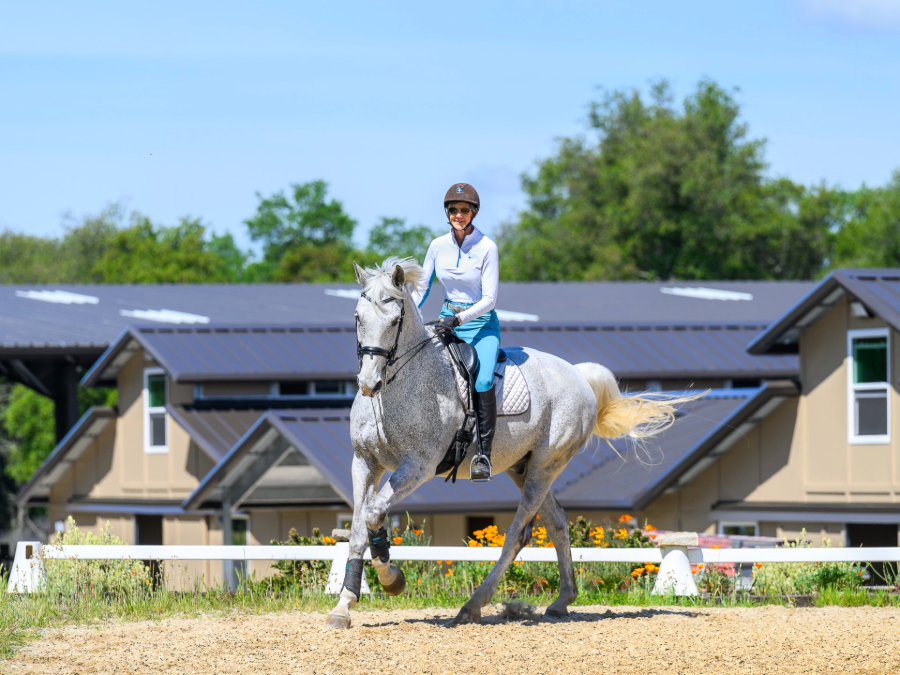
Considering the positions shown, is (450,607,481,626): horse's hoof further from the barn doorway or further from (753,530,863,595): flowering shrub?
the barn doorway

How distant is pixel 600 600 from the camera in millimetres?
12422

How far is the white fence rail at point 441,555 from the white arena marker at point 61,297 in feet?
82.8

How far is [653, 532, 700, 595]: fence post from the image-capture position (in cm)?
1262

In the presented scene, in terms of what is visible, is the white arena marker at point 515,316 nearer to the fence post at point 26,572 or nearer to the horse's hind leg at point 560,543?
the fence post at point 26,572

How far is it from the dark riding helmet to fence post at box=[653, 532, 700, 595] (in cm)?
432

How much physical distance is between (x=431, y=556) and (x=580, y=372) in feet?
7.40

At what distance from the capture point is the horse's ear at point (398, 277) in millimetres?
9219

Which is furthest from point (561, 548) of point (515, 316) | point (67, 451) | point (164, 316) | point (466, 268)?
point (164, 316)

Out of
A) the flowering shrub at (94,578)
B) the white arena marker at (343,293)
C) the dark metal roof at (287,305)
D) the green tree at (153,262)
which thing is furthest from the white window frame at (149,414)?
the green tree at (153,262)

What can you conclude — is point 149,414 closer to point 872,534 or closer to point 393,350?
point 872,534

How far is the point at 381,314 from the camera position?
9.17 m

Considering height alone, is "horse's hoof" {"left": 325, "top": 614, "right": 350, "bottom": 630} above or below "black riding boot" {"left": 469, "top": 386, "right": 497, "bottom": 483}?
below

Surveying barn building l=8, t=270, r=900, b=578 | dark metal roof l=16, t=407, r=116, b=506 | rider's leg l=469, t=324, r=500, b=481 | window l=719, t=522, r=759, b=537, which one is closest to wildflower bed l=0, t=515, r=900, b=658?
rider's leg l=469, t=324, r=500, b=481

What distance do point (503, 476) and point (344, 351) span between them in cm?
530
